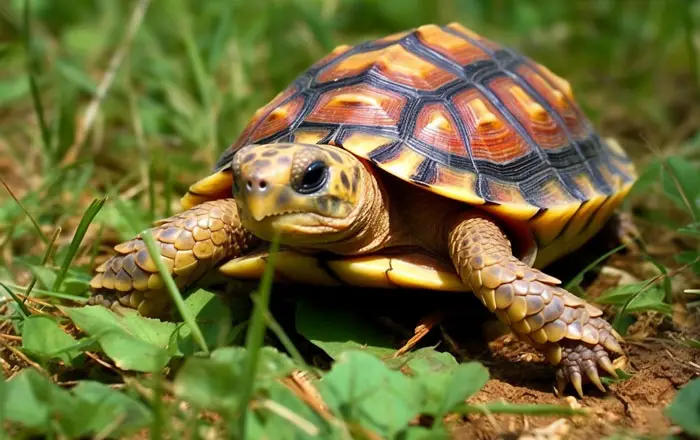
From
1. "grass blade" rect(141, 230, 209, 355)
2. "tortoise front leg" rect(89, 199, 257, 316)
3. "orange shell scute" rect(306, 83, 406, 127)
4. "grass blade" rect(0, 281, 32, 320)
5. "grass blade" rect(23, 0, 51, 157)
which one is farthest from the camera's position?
"grass blade" rect(23, 0, 51, 157)

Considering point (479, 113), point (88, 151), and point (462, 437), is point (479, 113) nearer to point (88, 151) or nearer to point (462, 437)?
point (462, 437)

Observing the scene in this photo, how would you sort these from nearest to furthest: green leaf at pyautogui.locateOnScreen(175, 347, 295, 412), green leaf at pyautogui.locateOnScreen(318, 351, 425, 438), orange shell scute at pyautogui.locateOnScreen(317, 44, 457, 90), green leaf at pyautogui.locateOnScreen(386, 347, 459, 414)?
green leaf at pyautogui.locateOnScreen(175, 347, 295, 412), green leaf at pyautogui.locateOnScreen(318, 351, 425, 438), green leaf at pyautogui.locateOnScreen(386, 347, 459, 414), orange shell scute at pyautogui.locateOnScreen(317, 44, 457, 90)

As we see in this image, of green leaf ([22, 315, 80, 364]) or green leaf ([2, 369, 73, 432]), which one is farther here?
green leaf ([22, 315, 80, 364])

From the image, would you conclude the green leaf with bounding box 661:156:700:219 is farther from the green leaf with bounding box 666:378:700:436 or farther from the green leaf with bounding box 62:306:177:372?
the green leaf with bounding box 62:306:177:372

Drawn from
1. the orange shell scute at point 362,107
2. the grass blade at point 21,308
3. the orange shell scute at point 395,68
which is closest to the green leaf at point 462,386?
the orange shell scute at point 362,107

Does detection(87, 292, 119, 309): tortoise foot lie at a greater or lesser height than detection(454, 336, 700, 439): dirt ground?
greater

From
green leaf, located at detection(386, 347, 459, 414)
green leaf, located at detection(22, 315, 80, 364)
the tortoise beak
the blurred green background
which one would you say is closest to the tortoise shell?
the blurred green background

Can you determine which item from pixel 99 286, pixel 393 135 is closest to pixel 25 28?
pixel 99 286
